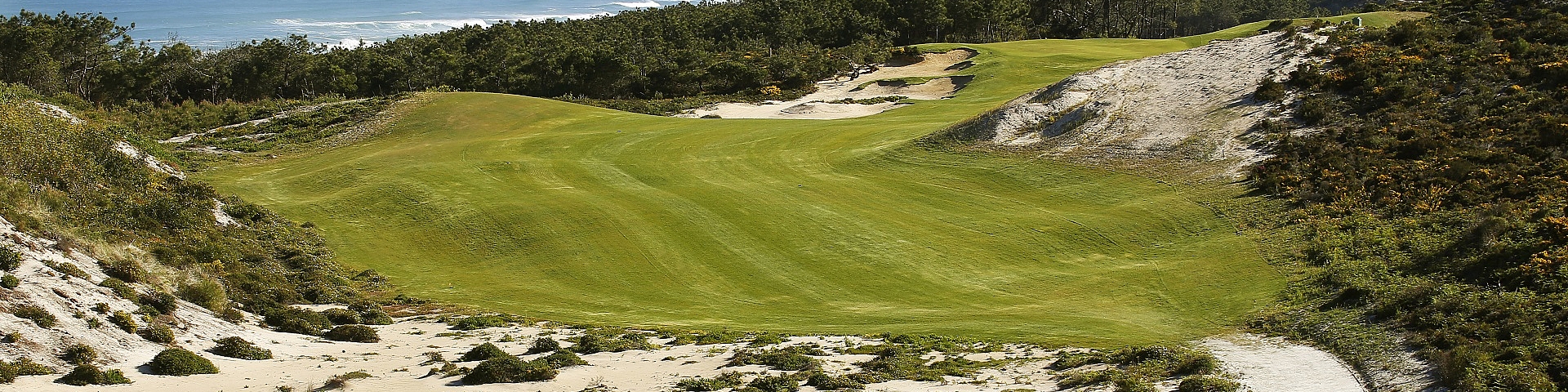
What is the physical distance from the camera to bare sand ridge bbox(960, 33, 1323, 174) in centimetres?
3719

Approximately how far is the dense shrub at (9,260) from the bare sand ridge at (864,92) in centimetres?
4604

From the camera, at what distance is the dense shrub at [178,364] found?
60.1ft

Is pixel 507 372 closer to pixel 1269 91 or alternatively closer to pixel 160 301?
pixel 160 301

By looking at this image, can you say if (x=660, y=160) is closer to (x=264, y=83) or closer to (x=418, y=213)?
(x=418, y=213)

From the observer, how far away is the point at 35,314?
18859 mm

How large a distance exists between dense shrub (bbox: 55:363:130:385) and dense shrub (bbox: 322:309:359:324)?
738 cm

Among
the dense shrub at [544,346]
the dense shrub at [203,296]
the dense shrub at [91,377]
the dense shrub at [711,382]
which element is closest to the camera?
the dense shrub at [91,377]

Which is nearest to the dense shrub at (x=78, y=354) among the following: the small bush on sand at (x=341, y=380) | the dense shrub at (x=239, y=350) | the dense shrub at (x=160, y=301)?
the dense shrub at (x=239, y=350)

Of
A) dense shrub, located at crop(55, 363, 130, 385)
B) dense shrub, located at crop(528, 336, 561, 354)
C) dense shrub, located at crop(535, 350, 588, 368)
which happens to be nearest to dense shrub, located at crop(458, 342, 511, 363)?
dense shrub, located at crop(528, 336, 561, 354)

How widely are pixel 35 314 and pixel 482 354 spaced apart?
7.81 meters

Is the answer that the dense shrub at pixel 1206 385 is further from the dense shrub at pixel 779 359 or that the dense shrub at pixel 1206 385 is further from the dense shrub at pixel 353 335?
the dense shrub at pixel 353 335

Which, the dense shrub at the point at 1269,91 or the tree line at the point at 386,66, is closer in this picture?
the dense shrub at the point at 1269,91

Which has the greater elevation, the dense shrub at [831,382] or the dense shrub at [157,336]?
the dense shrub at [157,336]

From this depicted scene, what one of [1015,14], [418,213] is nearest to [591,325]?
[418,213]
